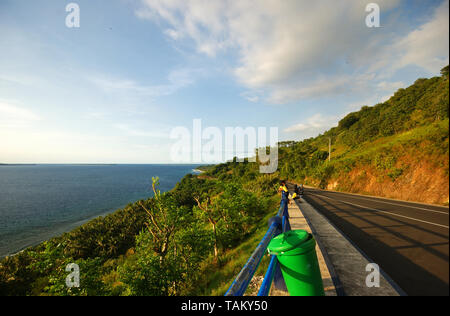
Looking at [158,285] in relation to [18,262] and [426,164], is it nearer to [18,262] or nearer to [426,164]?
[426,164]

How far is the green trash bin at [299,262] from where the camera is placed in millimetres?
2000

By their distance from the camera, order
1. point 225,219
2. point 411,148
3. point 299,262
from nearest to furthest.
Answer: point 411,148, point 299,262, point 225,219

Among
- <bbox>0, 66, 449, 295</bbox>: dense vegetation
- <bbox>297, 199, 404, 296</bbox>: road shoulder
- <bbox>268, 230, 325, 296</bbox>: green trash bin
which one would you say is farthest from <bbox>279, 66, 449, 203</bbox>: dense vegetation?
<bbox>268, 230, 325, 296</bbox>: green trash bin

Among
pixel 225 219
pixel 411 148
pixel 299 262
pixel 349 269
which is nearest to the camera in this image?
pixel 411 148

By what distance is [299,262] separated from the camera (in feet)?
6.68

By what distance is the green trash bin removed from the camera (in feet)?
6.56

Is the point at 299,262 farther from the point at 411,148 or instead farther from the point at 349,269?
the point at 349,269

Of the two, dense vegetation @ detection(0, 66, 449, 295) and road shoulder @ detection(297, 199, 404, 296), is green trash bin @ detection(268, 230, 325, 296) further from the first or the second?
dense vegetation @ detection(0, 66, 449, 295)

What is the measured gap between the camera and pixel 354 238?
477 cm

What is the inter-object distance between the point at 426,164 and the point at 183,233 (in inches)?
406

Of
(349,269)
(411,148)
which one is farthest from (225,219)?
(411,148)

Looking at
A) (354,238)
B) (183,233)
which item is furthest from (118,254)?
(354,238)

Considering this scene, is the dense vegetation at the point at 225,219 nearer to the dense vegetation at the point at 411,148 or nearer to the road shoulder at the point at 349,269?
the dense vegetation at the point at 411,148

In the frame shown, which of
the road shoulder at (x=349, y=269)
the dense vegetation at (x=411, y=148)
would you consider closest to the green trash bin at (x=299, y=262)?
the road shoulder at (x=349, y=269)
